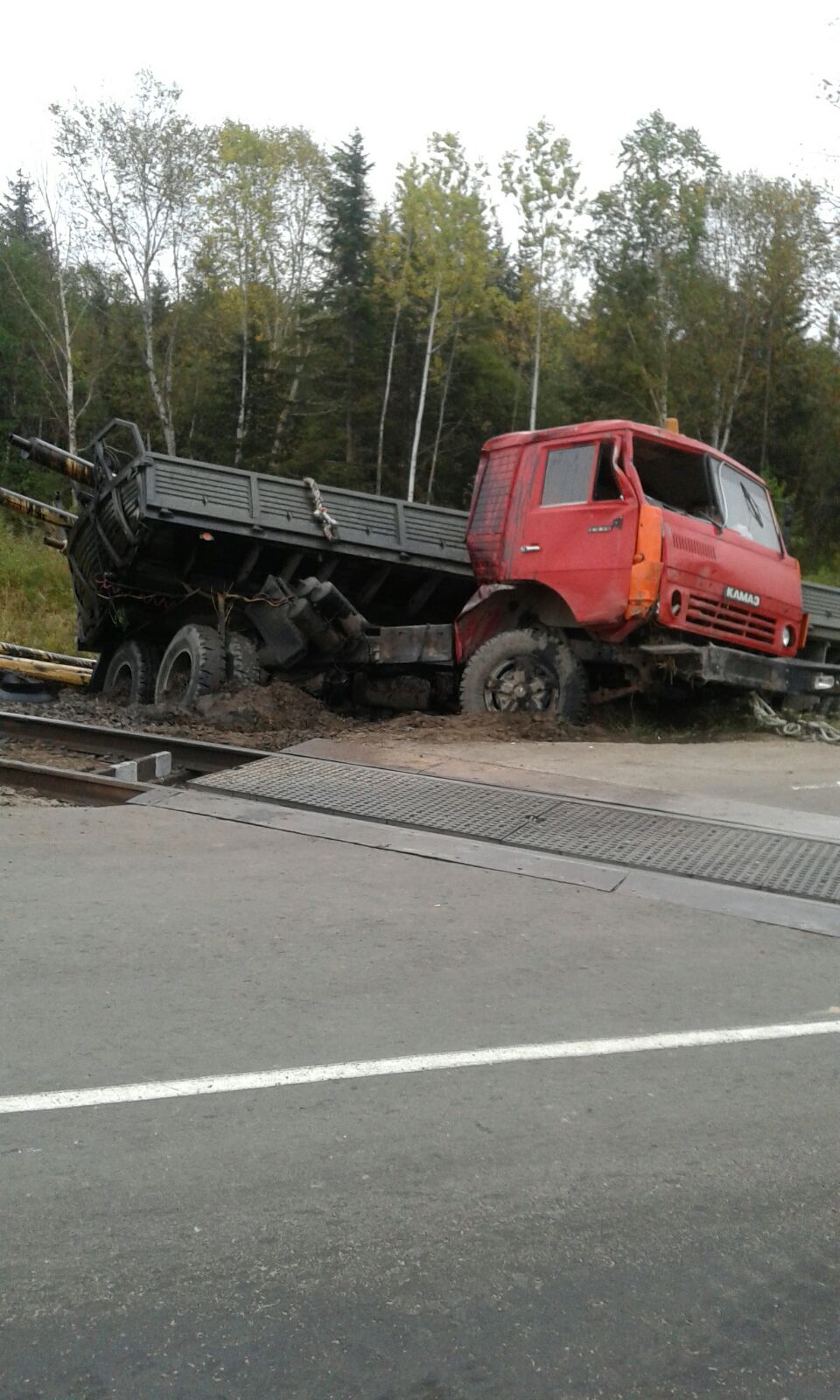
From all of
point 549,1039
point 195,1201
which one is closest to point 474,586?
point 549,1039

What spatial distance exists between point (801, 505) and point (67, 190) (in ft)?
78.8

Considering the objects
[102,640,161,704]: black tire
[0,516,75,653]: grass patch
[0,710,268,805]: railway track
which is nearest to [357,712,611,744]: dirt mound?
[0,710,268,805]: railway track

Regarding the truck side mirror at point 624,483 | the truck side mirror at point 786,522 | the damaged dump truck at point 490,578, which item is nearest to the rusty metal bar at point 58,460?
the damaged dump truck at point 490,578

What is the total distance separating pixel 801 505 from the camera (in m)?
40.1

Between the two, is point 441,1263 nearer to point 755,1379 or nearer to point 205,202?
point 755,1379

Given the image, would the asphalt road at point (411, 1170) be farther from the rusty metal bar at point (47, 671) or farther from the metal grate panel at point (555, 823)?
the rusty metal bar at point (47, 671)

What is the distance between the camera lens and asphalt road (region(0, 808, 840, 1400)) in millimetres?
2398

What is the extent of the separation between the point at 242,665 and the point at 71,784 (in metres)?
4.75

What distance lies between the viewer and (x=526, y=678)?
37.8ft

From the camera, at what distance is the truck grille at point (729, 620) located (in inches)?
430

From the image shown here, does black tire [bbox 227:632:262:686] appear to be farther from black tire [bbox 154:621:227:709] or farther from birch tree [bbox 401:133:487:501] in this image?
birch tree [bbox 401:133:487:501]

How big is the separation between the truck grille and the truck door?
0.73 meters

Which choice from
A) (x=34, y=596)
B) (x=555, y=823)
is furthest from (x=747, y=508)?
(x=34, y=596)

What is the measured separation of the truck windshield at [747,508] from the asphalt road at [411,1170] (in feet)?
22.7
